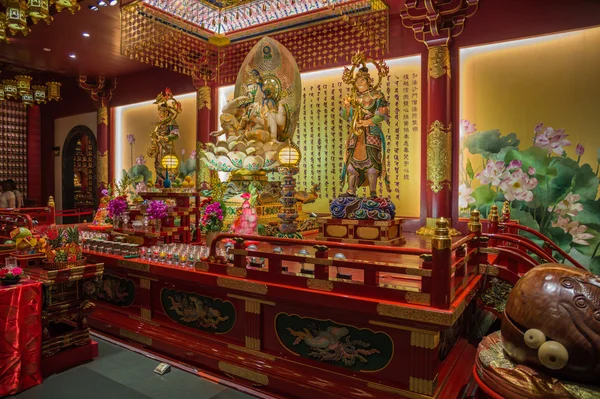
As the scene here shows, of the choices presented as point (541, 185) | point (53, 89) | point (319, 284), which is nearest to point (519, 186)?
point (541, 185)

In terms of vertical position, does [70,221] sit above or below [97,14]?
below

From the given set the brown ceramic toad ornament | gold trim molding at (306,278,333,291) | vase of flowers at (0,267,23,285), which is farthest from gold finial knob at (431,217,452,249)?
vase of flowers at (0,267,23,285)

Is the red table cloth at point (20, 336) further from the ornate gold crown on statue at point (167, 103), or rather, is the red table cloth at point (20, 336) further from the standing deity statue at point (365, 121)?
the ornate gold crown on statue at point (167, 103)

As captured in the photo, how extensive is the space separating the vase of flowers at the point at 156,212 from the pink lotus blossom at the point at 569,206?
14.4 ft

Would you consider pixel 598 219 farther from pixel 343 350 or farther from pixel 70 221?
pixel 70 221

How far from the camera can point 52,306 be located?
263 cm

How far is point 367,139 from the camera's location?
421 centimetres

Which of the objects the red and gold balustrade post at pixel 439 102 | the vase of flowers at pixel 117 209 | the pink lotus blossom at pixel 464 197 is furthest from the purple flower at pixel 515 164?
the vase of flowers at pixel 117 209

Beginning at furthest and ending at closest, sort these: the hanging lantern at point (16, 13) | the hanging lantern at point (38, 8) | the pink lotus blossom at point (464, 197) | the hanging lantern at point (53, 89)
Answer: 1. the hanging lantern at point (53, 89)
2. the pink lotus blossom at point (464, 197)
3. the hanging lantern at point (16, 13)
4. the hanging lantern at point (38, 8)

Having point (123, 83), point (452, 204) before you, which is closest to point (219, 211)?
point (452, 204)

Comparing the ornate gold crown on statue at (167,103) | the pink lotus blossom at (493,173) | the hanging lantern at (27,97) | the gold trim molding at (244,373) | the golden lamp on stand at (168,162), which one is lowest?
the gold trim molding at (244,373)

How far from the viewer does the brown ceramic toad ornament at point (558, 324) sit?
1291 mm

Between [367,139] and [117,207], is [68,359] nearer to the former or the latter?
[117,207]

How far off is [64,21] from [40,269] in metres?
4.96
